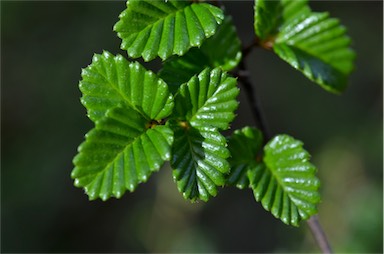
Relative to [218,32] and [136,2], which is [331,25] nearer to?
[218,32]

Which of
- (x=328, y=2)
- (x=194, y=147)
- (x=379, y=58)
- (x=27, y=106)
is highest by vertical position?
(x=194, y=147)

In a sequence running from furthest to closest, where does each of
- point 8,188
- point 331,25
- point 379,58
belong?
point 379,58 → point 8,188 → point 331,25

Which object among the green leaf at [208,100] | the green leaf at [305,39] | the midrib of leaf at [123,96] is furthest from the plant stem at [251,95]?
the midrib of leaf at [123,96]

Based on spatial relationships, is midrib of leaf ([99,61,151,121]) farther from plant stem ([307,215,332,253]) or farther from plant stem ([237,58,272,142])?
plant stem ([307,215,332,253])

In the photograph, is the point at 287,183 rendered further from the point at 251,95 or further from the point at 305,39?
the point at 305,39

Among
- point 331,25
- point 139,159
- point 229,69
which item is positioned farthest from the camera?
point 331,25

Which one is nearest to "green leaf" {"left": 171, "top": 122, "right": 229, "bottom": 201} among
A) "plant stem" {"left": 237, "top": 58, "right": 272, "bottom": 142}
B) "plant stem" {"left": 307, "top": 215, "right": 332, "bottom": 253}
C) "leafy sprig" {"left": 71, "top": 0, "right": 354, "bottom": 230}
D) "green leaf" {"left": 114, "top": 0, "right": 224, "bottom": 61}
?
"leafy sprig" {"left": 71, "top": 0, "right": 354, "bottom": 230}

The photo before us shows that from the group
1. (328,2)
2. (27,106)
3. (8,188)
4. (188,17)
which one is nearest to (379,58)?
(328,2)
